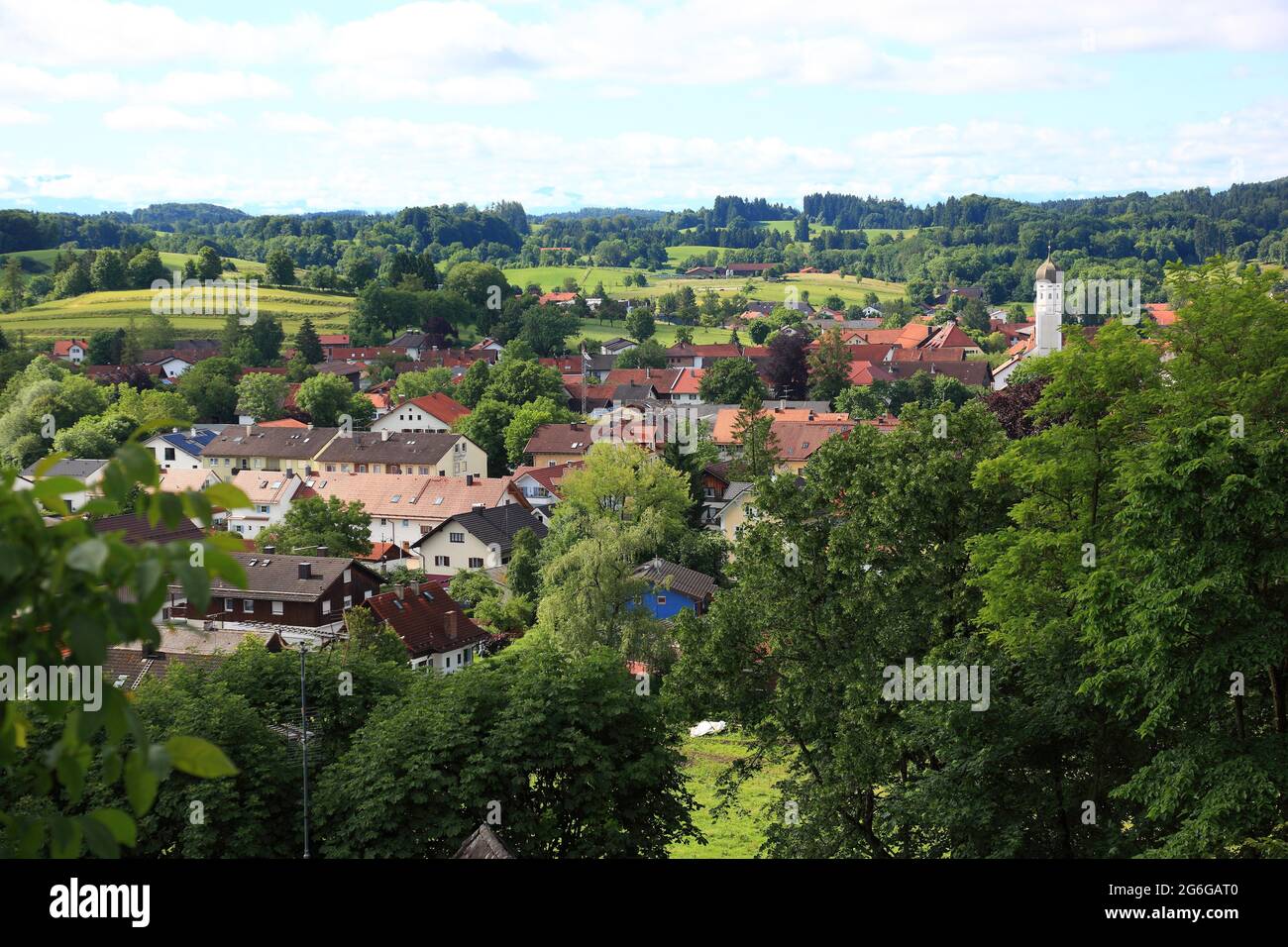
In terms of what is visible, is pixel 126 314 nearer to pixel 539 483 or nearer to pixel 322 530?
pixel 539 483

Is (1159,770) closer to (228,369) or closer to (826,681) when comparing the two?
(826,681)

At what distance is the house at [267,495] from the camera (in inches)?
2243

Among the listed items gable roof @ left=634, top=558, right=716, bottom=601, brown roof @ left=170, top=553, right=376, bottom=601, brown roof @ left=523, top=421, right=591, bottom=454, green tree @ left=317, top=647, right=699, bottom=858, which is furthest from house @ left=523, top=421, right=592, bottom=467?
green tree @ left=317, top=647, right=699, bottom=858

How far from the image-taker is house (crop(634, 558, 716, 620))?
41225mm

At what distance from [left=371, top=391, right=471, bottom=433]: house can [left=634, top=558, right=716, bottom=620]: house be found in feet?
119

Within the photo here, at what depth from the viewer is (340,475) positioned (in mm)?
61531

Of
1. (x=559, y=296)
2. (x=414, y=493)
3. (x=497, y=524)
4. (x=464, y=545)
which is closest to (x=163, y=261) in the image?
(x=559, y=296)

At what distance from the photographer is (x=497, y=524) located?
5316 centimetres

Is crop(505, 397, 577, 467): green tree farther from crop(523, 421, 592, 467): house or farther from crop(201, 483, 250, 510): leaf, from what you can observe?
crop(201, 483, 250, 510): leaf

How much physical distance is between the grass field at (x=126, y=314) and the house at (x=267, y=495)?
52.2m

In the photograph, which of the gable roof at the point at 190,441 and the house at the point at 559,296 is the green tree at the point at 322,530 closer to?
the gable roof at the point at 190,441

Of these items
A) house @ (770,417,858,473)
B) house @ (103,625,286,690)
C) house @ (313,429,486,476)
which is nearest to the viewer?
house @ (103,625,286,690)
